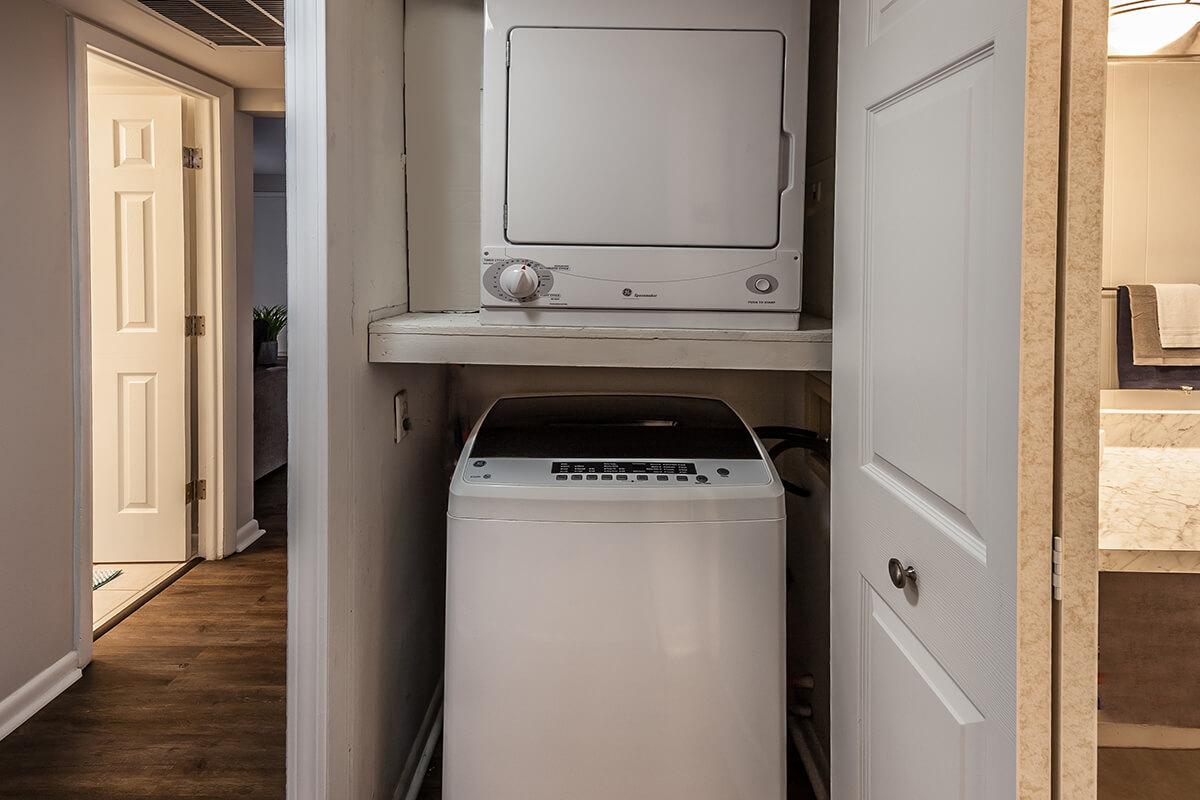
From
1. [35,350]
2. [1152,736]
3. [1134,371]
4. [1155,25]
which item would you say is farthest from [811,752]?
[35,350]

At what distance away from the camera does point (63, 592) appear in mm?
2498

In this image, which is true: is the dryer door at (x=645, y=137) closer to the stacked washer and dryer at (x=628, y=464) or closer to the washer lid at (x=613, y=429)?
the stacked washer and dryer at (x=628, y=464)

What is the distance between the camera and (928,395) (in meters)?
0.93

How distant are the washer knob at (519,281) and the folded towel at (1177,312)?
3.86ft

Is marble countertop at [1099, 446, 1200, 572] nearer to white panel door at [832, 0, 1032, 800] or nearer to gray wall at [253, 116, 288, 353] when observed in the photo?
white panel door at [832, 0, 1032, 800]

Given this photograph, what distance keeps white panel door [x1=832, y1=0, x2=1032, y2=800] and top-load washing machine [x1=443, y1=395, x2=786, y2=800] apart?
167 millimetres

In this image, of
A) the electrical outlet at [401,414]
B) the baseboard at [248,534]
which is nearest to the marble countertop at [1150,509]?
the electrical outlet at [401,414]

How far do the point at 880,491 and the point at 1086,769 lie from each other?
430mm

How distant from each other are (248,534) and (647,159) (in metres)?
3.18

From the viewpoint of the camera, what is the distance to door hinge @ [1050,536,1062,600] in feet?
2.33

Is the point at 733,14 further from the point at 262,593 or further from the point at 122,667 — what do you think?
the point at 262,593

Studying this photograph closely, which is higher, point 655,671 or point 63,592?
point 655,671

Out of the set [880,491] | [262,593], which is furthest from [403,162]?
[262,593]

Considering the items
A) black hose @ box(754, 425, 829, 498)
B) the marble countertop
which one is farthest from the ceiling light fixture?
black hose @ box(754, 425, 829, 498)
